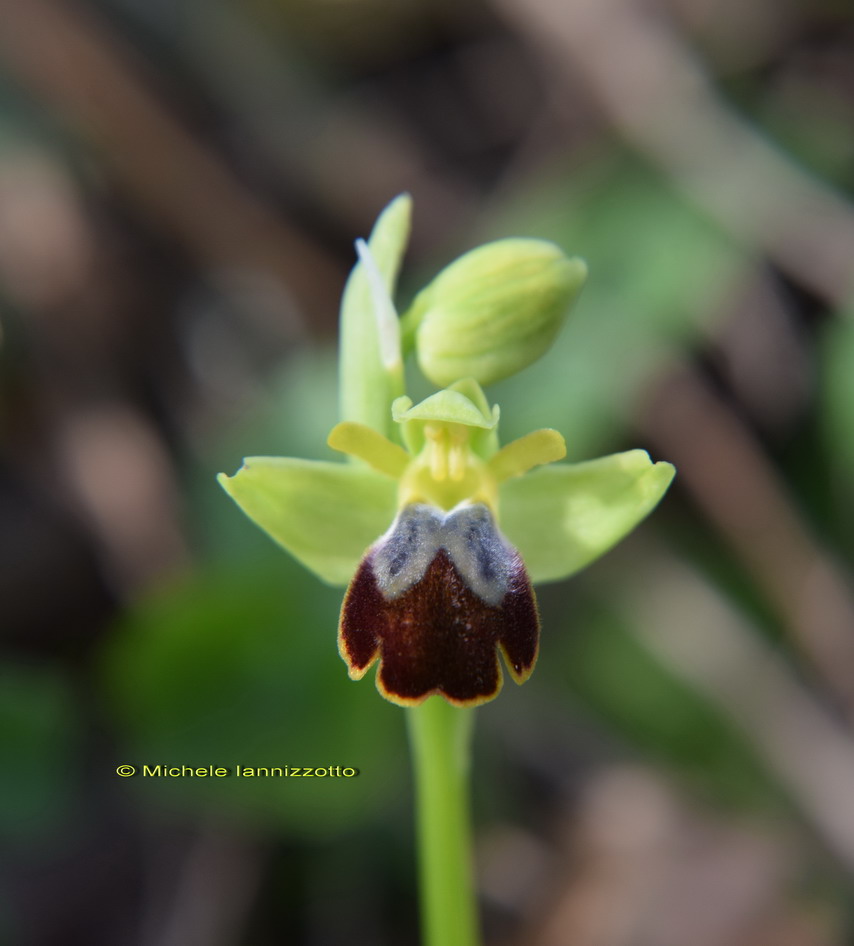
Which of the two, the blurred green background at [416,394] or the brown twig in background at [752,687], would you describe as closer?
the blurred green background at [416,394]

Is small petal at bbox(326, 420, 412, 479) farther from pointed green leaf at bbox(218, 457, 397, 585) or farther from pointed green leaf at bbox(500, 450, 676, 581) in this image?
pointed green leaf at bbox(500, 450, 676, 581)

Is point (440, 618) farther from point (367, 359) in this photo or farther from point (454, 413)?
point (367, 359)

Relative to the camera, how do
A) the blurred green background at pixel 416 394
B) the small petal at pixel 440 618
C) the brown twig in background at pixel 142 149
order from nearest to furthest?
1. the small petal at pixel 440 618
2. the blurred green background at pixel 416 394
3. the brown twig in background at pixel 142 149

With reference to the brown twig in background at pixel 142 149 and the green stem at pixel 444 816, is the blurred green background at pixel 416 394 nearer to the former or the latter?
the brown twig in background at pixel 142 149

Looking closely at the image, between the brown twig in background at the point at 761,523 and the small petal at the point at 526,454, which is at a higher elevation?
the brown twig in background at the point at 761,523

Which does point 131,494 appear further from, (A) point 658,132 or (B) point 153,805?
(A) point 658,132

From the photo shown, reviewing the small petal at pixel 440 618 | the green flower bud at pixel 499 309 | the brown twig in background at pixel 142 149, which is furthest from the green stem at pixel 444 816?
the brown twig in background at pixel 142 149

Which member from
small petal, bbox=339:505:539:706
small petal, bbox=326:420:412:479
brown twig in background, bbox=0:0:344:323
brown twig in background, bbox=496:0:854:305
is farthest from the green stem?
brown twig in background, bbox=0:0:344:323
